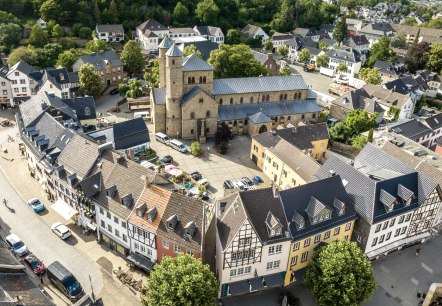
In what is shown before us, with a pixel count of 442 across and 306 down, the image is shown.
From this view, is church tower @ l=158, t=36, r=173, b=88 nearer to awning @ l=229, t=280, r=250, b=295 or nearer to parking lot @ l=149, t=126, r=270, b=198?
parking lot @ l=149, t=126, r=270, b=198

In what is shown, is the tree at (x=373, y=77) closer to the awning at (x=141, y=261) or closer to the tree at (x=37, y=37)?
the awning at (x=141, y=261)

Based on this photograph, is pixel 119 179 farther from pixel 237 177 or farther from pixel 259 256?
pixel 237 177

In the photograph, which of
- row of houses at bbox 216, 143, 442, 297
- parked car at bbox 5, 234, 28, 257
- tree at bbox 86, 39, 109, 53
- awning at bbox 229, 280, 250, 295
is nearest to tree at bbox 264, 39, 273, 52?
tree at bbox 86, 39, 109, 53

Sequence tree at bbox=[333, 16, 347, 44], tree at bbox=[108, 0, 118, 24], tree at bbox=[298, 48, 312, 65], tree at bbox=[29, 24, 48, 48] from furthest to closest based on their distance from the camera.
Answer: tree at bbox=[333, 16, 347, 44], tree at bbox=[108, 0, 118, 24], tree at bbox=[298, 48, 312, 65], tree at bbox=[29, 24, 48, 48]

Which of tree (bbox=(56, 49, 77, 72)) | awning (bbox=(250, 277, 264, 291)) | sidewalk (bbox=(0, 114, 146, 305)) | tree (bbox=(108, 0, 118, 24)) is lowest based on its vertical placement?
sidewalk (bbox=(0, 114, 146, 305))

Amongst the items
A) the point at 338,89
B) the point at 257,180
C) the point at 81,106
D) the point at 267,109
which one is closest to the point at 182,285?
the point at 257,180

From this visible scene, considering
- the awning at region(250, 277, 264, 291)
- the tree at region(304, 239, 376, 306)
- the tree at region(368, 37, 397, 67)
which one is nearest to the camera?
the tree at region(304, 239, 376, 306)
